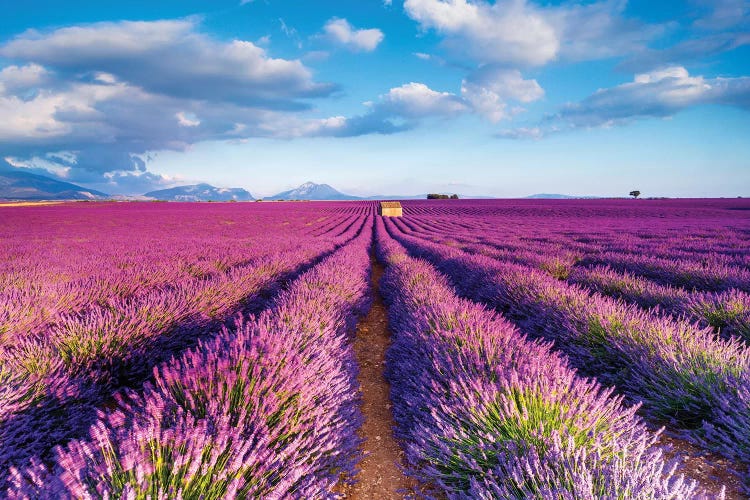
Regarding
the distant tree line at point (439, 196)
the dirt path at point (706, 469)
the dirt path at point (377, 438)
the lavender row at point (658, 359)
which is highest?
the distant tree line at point (439, 196)

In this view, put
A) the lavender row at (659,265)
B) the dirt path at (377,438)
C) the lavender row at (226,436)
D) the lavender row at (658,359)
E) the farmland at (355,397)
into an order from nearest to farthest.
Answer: the lavender row at (226,436), the farmland at (355,397), the dirt path at (377,438), the lavender row at (658,359), the lavender row at (659,265)

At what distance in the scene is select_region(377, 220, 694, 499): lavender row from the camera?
122 cm

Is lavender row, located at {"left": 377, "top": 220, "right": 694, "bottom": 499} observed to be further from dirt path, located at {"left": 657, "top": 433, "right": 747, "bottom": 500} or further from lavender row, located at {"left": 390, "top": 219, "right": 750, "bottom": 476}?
lavender row, located at {"left": 390, "top": 219, "right": 750, "bottom": 476}

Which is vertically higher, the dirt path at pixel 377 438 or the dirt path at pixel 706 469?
the dirt path at pixel 706 469

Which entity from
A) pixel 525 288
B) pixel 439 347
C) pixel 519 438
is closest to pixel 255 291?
pixel 439 347

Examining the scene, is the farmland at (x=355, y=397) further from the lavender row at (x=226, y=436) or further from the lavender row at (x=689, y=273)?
the lavender row at (x=689, y=273)

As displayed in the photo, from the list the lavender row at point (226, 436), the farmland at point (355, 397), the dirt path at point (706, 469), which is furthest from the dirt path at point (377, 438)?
the dirt path at point (706, 469)

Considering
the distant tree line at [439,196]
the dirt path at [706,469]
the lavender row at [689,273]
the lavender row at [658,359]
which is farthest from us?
the distant tree line at [439,196]

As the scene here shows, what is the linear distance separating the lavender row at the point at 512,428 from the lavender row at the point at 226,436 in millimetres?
467

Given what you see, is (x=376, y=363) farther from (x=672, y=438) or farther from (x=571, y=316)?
(x=672, y=438)

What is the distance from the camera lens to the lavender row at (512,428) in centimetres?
122

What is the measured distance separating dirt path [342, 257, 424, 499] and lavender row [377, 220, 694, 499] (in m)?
0.13

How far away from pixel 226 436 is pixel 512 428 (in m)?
1.22

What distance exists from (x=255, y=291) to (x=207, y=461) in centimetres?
382
